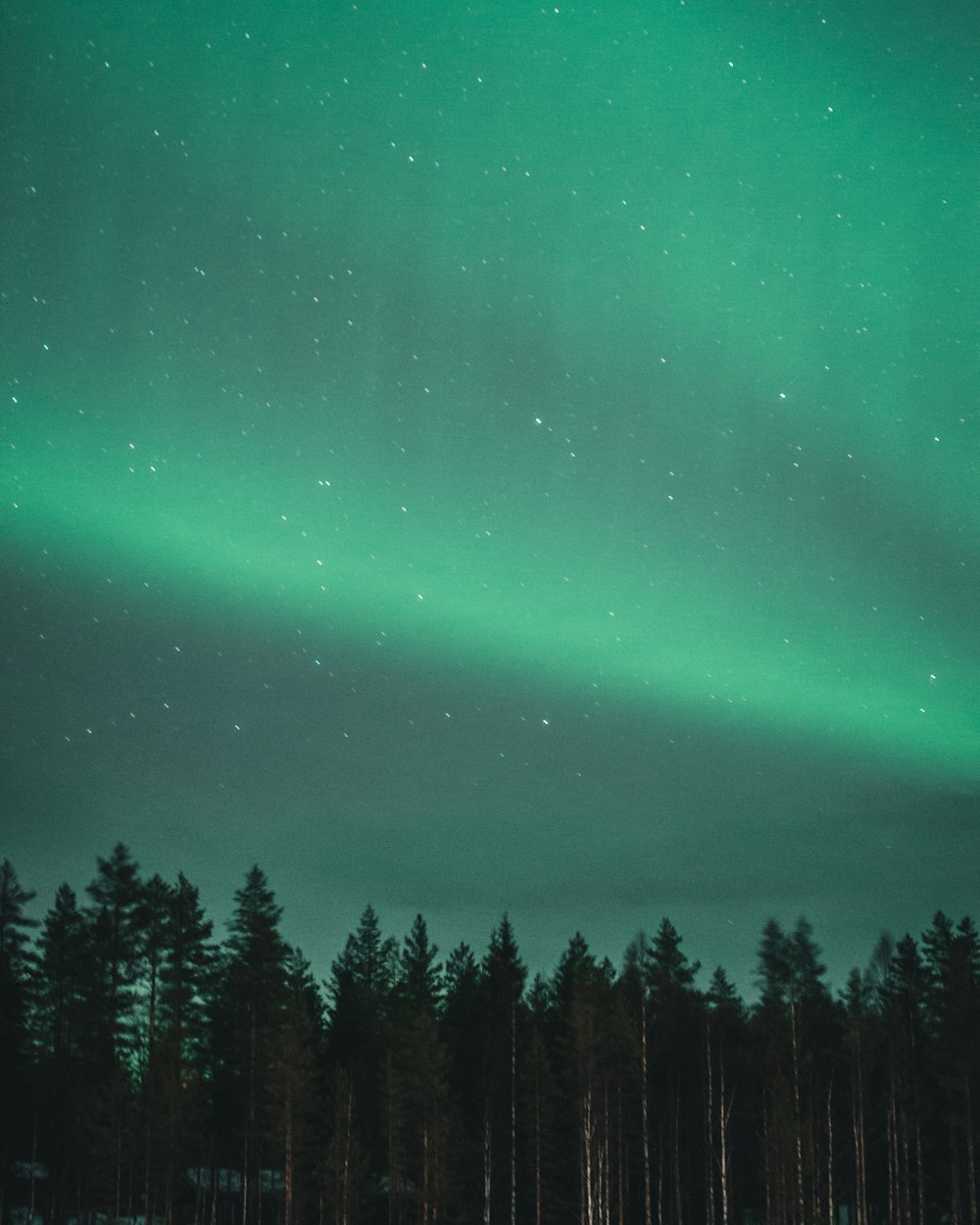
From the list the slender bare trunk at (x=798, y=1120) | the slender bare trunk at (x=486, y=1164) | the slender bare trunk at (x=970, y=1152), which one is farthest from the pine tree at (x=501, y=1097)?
the slender bare trunk at (x=970, y=1152)

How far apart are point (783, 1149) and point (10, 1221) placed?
3465 cm

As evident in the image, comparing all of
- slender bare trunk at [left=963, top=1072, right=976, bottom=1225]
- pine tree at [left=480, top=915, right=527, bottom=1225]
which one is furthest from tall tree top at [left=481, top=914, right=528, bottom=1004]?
slender bare trunk at [left=963, top=1072, right=976, bottom=1225]

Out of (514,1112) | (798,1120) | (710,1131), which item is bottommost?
(710,1131)

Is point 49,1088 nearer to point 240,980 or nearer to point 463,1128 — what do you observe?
point 240,980

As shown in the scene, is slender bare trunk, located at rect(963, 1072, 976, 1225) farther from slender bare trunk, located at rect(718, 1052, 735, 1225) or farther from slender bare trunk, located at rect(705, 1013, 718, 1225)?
slender bare trunk, located at rect(705, 1013, 718, 1225)

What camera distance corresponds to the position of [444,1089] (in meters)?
56.0

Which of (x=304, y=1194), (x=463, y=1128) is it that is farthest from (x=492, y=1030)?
(x=304, y=1194)

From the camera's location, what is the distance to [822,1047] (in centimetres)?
6650

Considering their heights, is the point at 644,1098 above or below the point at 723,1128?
above

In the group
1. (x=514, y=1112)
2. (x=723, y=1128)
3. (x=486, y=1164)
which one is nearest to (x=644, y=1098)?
(x=723, y=1128)

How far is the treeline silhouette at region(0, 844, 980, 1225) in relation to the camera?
54125 millimetres

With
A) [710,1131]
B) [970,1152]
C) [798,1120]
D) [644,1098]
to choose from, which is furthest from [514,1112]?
[970,1152]

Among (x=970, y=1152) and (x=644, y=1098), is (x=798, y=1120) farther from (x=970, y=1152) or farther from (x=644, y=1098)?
(x=970, y=1152)

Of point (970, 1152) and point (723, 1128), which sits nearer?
point (970, 1152)
